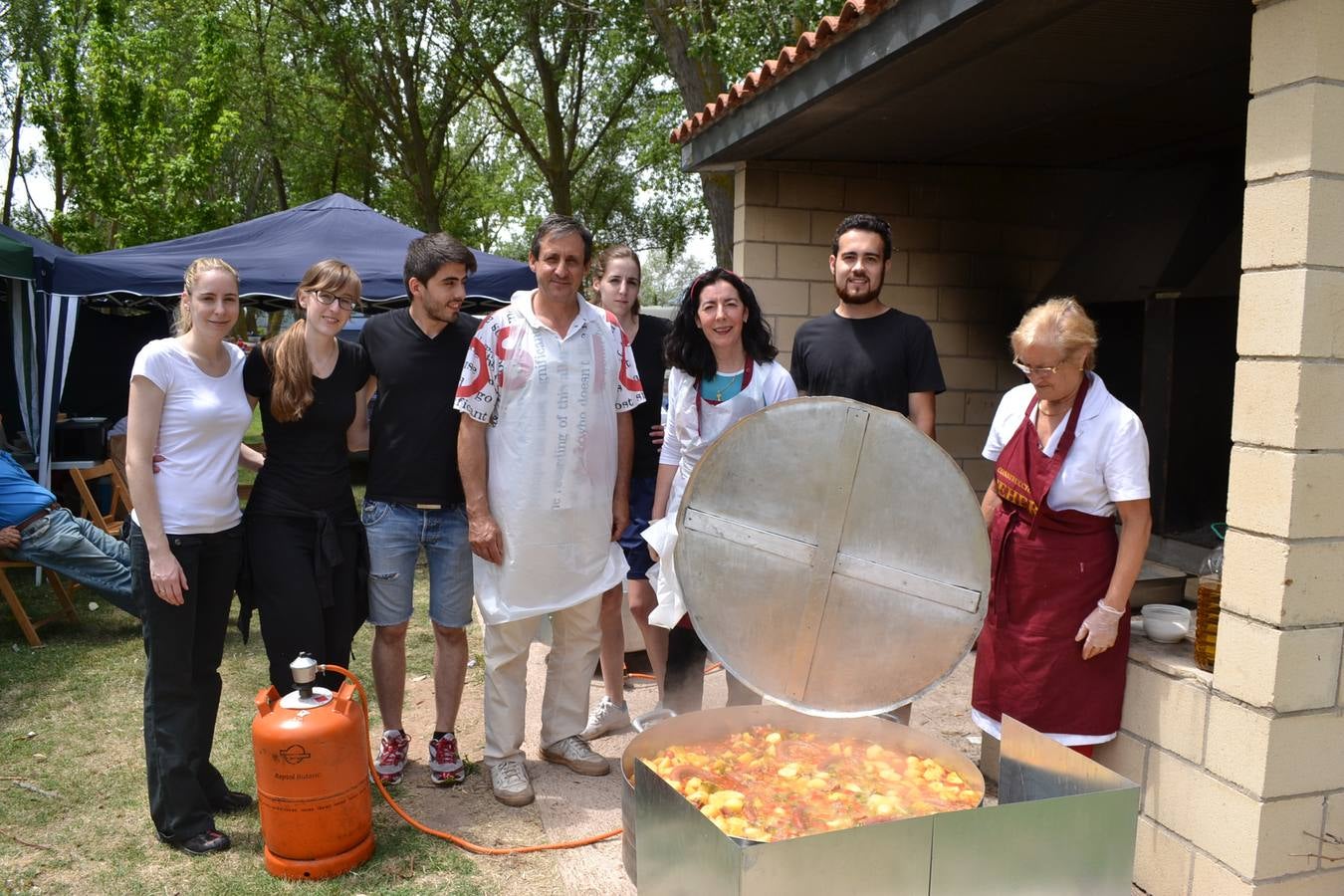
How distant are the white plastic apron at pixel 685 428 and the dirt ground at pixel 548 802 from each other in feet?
2.64

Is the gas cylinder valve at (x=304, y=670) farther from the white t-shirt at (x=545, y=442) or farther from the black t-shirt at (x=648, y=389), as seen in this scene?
the black t-shirt at (x=648, y=389)

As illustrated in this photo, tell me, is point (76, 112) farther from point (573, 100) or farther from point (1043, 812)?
point (1043, 812)

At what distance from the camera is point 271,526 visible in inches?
130

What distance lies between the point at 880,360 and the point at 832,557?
3.80ft

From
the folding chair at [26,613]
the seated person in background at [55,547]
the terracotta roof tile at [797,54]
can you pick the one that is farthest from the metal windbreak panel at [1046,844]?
the folding chair at [26,613]

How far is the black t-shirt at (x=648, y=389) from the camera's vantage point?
4105mm

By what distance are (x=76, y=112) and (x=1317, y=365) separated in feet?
61.0

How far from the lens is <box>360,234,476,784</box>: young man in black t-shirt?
3.47 metres

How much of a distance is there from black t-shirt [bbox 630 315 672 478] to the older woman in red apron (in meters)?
1.57

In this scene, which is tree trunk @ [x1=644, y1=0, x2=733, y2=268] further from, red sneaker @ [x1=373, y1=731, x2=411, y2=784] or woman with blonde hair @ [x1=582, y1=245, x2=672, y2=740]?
red sneaker @ [x1=373, y1=731, x2=411, y2=784]

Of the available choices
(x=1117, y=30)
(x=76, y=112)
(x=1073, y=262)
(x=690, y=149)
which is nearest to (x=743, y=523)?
(x=1117, y=30)

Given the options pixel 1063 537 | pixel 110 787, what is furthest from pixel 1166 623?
pixel 110 787

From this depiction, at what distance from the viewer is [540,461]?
3.40m

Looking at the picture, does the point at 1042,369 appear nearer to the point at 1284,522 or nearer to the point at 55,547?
the point at 1284,522
